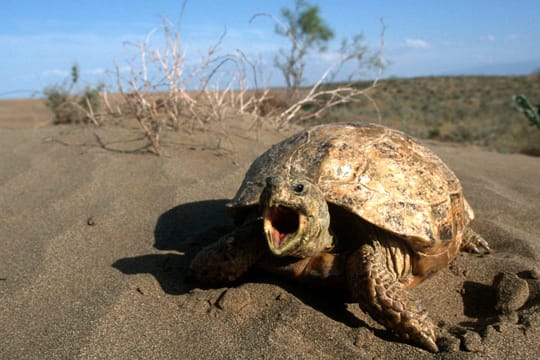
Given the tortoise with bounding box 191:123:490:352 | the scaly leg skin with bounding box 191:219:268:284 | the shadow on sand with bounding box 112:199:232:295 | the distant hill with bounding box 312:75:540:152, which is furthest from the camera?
the distant hill with bounding box 312:75:540:152

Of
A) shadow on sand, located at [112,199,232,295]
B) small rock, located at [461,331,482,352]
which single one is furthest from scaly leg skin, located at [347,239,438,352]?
shadow on sand, located at [112,199,232,295]

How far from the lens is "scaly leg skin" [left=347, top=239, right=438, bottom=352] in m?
2.10

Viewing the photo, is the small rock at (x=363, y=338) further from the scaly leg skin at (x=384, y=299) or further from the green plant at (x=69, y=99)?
the green plant at (x=69, y=99)

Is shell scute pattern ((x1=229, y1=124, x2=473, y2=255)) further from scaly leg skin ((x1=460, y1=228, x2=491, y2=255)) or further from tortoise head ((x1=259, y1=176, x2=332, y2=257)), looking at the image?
scaly leg skin ((x1=460, y1=228, x2=491, y2=255))

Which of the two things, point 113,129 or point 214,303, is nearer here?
point 214,303

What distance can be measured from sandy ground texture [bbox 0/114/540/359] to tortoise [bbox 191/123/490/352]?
153mm

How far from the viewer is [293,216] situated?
223cm

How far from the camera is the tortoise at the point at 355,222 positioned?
2.14 meters

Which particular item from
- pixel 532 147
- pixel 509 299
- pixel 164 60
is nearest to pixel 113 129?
pixel 164 60

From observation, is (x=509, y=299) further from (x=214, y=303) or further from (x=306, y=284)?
(x=214, y=303)

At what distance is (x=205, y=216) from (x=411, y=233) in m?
1.82

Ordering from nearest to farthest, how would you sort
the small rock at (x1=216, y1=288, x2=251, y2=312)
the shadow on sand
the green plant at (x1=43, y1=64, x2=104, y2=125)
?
the small rock at (x1=216, y1=288, x2=251, y2=312), the shadow on sand, the green plant at (x1=43, y1=64, x2=104, y2=125)

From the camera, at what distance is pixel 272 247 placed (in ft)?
6.75

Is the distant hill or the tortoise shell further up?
the tortoise shell
